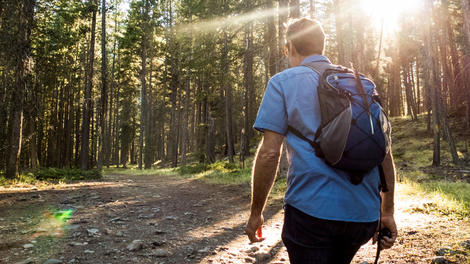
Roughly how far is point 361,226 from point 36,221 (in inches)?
239

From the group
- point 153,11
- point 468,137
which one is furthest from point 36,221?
point 153,11

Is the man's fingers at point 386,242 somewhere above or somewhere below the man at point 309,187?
below

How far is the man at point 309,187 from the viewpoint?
4.72 ft

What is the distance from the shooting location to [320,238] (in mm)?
1426

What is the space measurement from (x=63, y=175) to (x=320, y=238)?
47.4 feet

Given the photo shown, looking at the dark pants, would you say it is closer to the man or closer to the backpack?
the man

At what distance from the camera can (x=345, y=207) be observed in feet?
4.76

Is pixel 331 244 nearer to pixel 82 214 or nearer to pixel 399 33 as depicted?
pixel 82 214

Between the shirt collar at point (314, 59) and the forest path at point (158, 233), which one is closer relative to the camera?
the shirt collar at point (314, 59)

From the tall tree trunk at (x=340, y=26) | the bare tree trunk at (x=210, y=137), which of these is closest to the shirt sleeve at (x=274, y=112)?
the tall tree trunk at (x=340, y=26)

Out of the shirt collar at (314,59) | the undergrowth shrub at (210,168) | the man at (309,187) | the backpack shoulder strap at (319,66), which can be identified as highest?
the shirt collar at (314,59)

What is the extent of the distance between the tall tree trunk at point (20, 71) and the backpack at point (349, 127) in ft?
45.9

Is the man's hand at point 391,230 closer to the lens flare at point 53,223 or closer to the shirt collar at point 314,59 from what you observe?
the shirt collar at point 314,59

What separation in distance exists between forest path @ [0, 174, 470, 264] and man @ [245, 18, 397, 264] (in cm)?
271
